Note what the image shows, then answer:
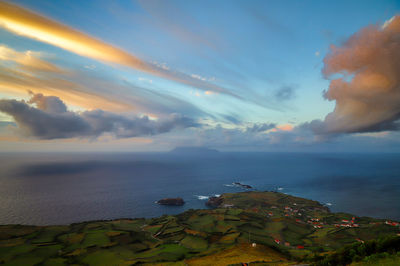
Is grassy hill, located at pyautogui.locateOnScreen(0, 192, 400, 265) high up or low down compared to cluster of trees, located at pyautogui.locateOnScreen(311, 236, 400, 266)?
down

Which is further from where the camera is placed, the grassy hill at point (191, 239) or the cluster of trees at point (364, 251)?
the grassy hill at point (191, 239)

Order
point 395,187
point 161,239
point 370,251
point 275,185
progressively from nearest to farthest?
point 370,251, point 161,239, point 395,187, point 275,185

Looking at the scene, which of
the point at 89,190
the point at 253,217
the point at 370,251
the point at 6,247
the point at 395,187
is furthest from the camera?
the point at 395,187

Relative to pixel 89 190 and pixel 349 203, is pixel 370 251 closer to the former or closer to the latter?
pixel 349 203

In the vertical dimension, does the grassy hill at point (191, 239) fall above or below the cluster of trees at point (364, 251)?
below

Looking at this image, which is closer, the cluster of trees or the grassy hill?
the cluster of trees

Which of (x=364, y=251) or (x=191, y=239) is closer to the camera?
(x=364, y=251)

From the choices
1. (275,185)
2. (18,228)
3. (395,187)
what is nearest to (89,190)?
(18,228)

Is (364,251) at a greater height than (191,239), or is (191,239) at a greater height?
(364,251)
